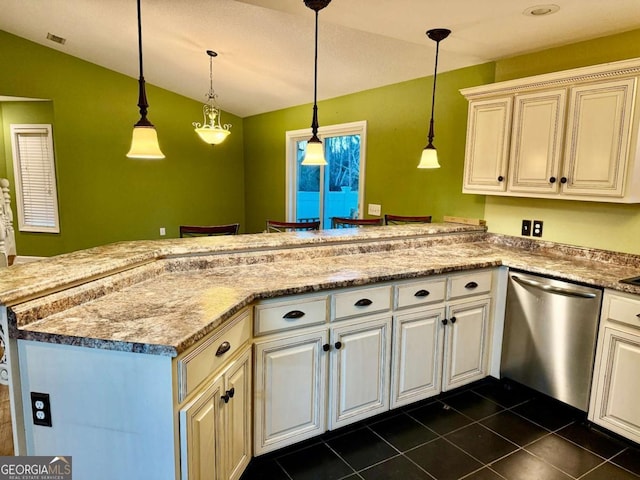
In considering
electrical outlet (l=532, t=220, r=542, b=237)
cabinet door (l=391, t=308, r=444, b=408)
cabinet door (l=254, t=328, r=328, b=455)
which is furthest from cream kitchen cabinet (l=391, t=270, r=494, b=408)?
electrical outlet (l=532, t=220, r=542, b=237)

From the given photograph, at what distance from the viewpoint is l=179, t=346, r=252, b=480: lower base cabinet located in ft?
4.45

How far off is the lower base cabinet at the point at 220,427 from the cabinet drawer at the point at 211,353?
0.05 meters

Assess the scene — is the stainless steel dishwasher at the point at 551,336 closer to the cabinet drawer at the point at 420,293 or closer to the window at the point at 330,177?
the cabinet drawer at the point at 420,293

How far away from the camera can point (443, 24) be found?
8.46ft

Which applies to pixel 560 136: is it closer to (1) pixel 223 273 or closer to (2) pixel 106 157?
(1) pixel 223 273

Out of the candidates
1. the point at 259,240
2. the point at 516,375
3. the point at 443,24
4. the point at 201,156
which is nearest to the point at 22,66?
the point at 201,156

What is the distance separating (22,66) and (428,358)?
602cm

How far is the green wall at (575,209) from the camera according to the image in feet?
8.55

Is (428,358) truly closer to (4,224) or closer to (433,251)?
(433,251)

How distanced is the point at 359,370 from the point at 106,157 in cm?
532

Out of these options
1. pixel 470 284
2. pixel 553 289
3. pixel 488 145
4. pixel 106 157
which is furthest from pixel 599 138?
pixel 106 157

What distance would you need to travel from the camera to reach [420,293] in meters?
2.35

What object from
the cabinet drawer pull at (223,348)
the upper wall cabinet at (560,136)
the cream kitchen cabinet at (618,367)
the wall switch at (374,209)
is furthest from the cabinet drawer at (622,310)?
the wall switch at (374,209)

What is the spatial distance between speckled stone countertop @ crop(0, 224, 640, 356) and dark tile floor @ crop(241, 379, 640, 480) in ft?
2.81
